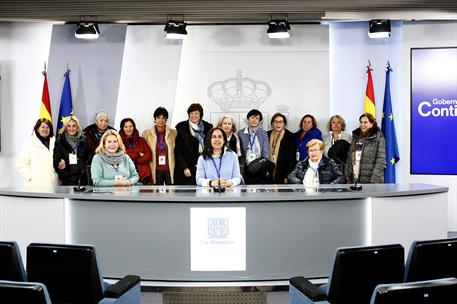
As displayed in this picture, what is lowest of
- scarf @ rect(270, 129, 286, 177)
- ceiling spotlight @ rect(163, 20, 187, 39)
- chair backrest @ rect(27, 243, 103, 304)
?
chair backrest @ rect(27, 243, 103, 304)

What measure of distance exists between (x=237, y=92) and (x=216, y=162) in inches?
115

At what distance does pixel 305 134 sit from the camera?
7234 mm

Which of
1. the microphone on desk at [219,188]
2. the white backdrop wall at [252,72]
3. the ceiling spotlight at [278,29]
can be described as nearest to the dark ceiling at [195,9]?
the ceiling spotlight at [278,29]

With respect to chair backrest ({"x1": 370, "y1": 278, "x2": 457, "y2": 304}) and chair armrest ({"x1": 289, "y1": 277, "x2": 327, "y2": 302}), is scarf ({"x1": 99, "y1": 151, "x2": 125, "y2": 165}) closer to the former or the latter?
chair armrest ({"x1": 289, "y1": 277, "x2": 327, "y2": 302})

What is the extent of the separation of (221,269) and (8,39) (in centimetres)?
521

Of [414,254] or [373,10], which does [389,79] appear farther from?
[414,254]

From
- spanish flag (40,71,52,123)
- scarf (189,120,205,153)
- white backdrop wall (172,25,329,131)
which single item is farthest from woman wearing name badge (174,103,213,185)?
spanish flag (40,71,52,123)

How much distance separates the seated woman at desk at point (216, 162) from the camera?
4984mm

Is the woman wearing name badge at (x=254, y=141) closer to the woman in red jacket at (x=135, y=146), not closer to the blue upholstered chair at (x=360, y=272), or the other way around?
the woman in red jacket at (x=135, y=146)

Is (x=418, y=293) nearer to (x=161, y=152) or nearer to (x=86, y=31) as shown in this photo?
(x=161, y=152)

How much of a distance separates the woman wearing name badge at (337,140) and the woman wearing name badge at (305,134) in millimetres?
187

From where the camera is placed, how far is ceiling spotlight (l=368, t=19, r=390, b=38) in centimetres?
Answer: 702

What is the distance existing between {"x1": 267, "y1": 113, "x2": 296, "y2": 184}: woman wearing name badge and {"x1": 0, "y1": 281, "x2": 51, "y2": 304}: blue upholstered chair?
4985mm

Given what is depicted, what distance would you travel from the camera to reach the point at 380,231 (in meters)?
4.65
